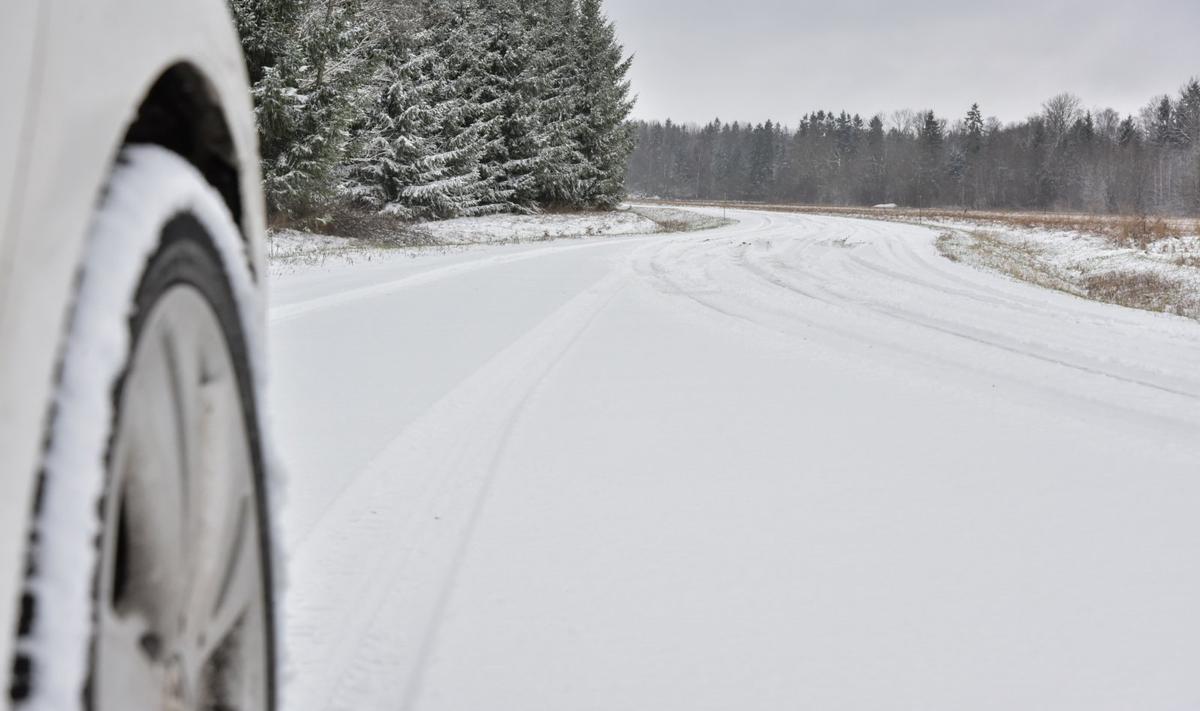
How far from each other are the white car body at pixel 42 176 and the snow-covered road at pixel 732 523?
2.68ft

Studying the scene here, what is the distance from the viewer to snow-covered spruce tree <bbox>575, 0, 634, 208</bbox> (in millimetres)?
38750

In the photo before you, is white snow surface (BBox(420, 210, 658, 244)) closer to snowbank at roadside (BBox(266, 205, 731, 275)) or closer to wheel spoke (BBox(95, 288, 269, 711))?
snowbank at roadside (BBox(266, 205, 731, 275))

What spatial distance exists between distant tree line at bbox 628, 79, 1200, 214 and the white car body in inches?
3030

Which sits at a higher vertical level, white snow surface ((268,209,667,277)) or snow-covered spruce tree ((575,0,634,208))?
snow-covered spruce tree ((575,0,634,208))

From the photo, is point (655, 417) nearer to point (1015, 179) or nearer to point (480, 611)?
point (480, 611)

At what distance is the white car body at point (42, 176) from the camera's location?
25.7 inches

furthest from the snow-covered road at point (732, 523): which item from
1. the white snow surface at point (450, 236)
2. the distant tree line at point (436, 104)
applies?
the distant tree line at point (436, 104)

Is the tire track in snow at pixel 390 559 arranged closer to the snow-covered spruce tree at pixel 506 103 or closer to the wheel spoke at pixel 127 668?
the wheel spoke at pixel 127 668

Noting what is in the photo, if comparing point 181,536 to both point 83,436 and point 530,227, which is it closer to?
point 83,436

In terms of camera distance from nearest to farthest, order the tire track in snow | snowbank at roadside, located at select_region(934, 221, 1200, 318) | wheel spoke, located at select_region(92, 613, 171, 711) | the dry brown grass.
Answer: wheel spoke, located at select_region(92, 613, 171, 711)
the tire track in snow
the dry brown grass
snowbank at roadside, located at select_region(934, 221, 1200, 318)

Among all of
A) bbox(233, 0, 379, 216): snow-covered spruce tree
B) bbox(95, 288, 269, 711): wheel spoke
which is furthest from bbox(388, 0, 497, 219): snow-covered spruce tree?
bbox(95, 288, 269, 711): wheel spoke

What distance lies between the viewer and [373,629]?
211 cm

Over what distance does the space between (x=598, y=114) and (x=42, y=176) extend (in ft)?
130

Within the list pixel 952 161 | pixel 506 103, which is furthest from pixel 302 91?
pixel 952 161
